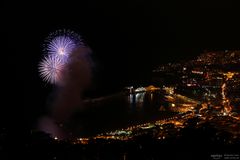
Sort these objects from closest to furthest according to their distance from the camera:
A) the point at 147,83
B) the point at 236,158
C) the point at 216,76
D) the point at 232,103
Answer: the point at 236,158 → the point at 232,103 → the point at 216,76 → the point at 147,83

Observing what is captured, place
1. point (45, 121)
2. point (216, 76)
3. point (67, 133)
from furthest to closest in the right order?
point (216, 76), point (45, 121), point (67, 133)

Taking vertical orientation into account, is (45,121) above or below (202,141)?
above

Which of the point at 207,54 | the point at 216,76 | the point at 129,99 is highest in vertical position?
the point at 207,54

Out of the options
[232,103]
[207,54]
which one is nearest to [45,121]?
[232,103]

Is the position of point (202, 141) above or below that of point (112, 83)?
below

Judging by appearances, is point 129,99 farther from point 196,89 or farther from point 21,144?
point 21,144

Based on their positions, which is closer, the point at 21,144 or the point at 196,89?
the point at 21,144

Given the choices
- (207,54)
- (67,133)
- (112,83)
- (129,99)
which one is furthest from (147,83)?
(67,133)

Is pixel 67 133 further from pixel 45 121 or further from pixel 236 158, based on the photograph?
pixel 236 158

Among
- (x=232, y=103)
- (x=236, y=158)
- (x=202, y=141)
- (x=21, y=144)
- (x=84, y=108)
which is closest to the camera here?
(x=236, y=158)
